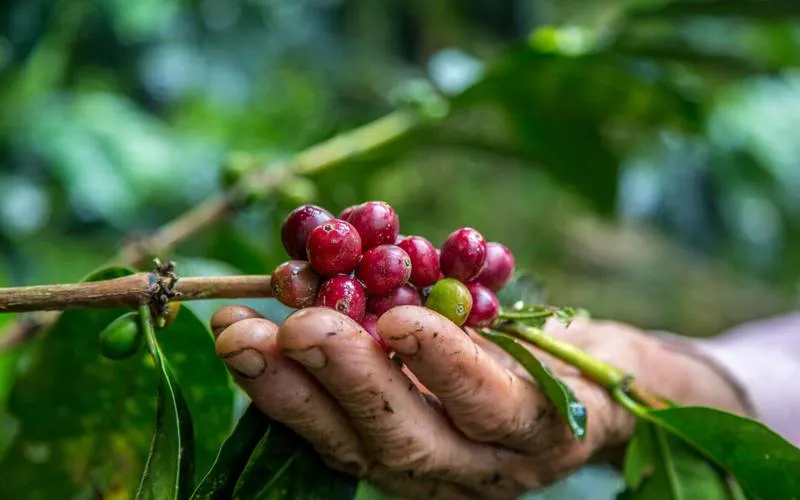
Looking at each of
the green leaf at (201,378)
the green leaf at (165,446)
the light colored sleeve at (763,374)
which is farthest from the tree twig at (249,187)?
the light colored sleeve at (763,374)

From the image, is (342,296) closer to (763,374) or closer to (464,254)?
(464,254)

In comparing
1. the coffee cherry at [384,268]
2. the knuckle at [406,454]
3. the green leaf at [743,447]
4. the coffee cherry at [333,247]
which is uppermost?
the coffee cherry at [333,247]

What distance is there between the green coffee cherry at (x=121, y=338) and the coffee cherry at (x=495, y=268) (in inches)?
9.7

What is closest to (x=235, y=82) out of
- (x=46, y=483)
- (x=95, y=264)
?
(x=95, y=264)

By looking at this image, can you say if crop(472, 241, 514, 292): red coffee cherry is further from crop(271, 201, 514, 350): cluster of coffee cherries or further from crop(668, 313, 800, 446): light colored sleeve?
crop(668, 313, 800, 446): light colored sleeve

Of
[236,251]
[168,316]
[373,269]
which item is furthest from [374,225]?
[236,251]

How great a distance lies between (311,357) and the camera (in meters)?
0.48

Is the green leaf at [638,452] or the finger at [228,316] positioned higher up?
the finger at [228,316]

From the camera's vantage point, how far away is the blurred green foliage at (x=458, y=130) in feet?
3.68

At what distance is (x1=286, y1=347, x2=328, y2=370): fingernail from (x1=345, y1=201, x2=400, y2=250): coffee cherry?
0.30ft

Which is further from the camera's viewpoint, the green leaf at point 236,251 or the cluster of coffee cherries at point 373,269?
the green leaf at point 236,251

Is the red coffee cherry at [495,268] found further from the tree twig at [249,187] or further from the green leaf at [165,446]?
the tree twig at [249,187]

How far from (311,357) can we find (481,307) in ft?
0.47

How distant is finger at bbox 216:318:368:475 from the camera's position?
0.49 m
